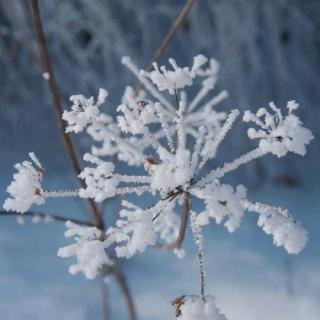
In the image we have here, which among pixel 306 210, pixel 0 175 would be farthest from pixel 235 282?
pixel 0 175

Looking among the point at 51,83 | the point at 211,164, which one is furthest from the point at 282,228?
the point at 211,164

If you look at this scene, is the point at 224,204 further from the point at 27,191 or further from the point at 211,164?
the point at 211,164

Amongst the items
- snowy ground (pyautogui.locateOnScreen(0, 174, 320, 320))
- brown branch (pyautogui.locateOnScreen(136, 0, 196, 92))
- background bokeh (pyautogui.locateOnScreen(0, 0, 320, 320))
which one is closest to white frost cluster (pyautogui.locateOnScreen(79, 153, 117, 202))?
brown branch (pyautogui.locateOnScreen(136, 0, 196, 92))

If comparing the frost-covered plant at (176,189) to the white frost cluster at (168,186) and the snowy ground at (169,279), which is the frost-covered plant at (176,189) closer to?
the white frost cluster at (168,186)

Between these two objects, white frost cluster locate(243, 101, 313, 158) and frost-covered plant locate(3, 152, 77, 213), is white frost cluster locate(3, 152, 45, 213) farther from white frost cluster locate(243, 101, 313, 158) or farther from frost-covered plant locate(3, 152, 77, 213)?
white frost cluster locate(243, 101, 313, 158)

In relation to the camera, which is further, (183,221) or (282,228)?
(183,221)

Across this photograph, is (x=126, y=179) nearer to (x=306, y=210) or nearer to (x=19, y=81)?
(x=306, y=210)
